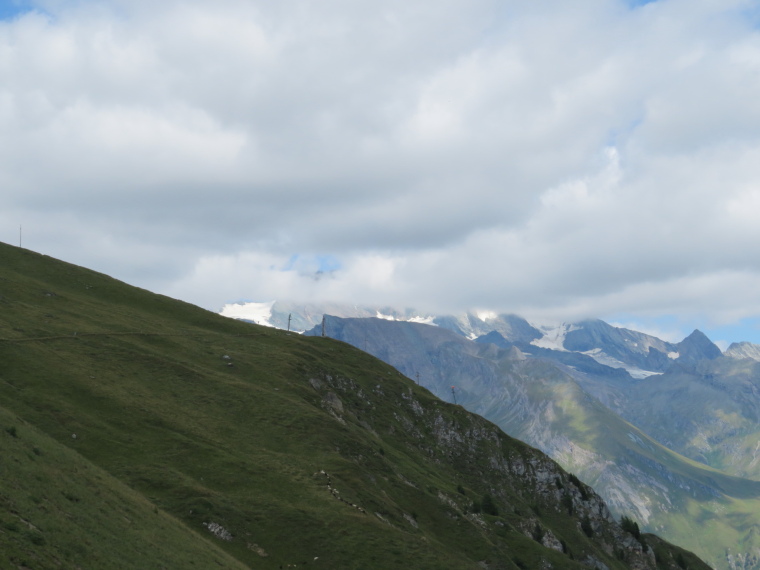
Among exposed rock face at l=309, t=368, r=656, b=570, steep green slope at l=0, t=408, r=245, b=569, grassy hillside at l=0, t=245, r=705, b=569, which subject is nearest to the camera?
steep green slope at l=0, t=408, r=245, b=569

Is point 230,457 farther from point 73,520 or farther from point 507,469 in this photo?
point 507,469

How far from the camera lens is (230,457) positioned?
81.1m

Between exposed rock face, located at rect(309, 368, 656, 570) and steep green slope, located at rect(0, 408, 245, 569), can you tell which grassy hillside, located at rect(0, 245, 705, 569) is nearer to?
steep green slope, located at rect(0, 408, 245, 569)

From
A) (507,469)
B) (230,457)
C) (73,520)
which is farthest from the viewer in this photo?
(507,469)

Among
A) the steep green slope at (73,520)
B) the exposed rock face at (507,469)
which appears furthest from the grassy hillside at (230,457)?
the exposed rock face at (507,469)

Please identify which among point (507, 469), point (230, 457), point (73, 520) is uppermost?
point (230, 457)

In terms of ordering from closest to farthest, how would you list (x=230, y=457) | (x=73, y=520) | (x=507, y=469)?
(x=73, y=520), (x=230, y=457), (x=507, y=469)

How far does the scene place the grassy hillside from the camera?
2031 inches

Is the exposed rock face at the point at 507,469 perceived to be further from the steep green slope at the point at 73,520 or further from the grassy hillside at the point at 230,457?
the steep green slope at the point at 73,520

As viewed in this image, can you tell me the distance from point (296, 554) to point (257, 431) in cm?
2870

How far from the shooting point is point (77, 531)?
42.7 metres

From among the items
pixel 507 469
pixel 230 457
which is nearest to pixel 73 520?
pixel 230 457

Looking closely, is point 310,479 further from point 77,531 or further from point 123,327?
point 123,327

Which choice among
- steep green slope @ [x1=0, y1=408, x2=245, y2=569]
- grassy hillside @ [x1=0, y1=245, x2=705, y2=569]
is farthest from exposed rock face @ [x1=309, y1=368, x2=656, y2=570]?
steep green slope @ [x1=0, y1=408, x2=245, y2=569]
